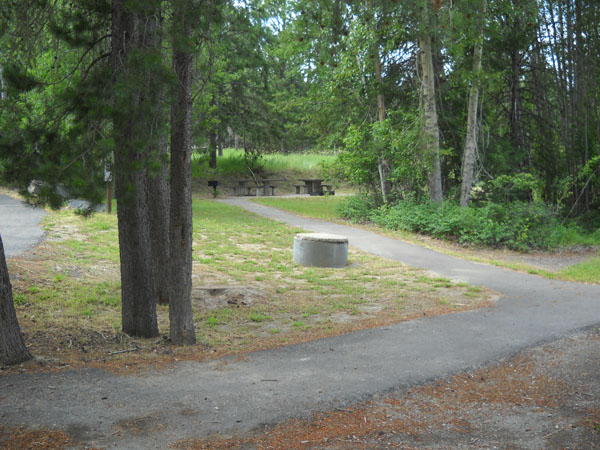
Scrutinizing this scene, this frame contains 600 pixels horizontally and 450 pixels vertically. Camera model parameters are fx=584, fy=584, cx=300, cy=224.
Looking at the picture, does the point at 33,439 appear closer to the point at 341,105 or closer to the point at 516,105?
the point at 341,105

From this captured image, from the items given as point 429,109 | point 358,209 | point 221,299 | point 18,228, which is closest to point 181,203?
point 221,299

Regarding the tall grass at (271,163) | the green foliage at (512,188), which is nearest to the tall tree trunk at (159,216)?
→ the green foliage at (512,188)

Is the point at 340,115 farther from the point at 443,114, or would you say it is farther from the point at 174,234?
the point at 174,234

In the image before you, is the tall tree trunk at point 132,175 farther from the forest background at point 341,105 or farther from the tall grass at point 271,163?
the tall grass at point 271,163

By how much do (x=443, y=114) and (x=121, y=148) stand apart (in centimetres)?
1384

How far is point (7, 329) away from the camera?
5402mm

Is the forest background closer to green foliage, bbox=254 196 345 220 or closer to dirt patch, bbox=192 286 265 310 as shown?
dirt patch, bbox=192 286 265 310

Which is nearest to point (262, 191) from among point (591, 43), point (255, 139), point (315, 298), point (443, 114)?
point (255, 139)

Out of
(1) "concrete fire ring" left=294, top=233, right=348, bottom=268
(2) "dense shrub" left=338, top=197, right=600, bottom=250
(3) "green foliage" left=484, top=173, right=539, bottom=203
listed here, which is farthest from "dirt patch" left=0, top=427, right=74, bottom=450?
(3) "green foliage" left=484, top=173, right=539, bottom=203

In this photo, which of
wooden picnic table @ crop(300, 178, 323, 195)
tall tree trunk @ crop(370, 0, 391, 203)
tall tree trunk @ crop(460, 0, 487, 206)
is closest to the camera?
tall tree trunk @ crop(460, 0, 487, 206)

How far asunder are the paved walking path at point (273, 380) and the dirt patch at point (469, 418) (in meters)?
0.20

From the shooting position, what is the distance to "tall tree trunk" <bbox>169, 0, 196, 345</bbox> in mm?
5930

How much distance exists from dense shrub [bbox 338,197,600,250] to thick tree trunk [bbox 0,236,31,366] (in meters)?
11.3

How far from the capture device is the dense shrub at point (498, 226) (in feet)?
47.2
